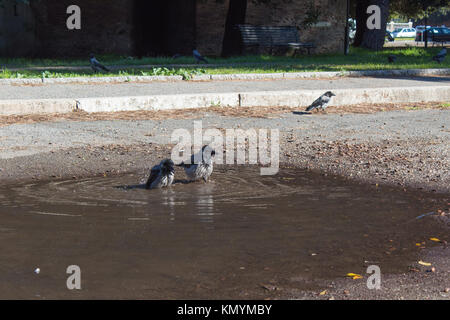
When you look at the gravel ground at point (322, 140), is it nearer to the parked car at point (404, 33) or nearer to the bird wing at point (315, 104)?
the bird wing at point (315, 104)

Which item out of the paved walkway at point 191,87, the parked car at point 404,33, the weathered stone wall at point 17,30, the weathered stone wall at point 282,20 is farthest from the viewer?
the parked car at point 404,33

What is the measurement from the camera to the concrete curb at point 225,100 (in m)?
11.0

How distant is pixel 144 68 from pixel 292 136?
930 centimetres

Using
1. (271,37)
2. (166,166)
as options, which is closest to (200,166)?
(166,166)

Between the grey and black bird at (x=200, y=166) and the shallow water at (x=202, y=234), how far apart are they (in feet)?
0.33

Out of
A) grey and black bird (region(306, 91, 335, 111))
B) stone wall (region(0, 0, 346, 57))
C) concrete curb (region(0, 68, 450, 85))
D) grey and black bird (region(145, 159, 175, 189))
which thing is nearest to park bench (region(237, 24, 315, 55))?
stone wall (region(0, 0, 346, 57))

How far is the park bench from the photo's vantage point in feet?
81.1

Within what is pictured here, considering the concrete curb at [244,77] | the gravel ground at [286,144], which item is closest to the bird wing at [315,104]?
the gravel ground at [286,144]

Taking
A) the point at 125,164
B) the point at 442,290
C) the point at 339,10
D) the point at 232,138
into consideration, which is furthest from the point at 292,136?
the point at 339,10

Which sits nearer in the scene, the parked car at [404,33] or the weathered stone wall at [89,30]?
the weathered stone wall at [89,30]

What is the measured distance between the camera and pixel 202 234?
17.5 feet

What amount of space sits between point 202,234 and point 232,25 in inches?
767

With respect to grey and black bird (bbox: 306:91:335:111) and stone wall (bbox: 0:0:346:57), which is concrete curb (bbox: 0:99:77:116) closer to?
grey and black bird (bbox: 306:91:335:111)

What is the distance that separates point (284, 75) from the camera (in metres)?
16.7
